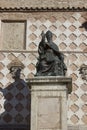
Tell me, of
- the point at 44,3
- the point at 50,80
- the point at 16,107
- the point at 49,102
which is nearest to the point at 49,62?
the point at 50,80

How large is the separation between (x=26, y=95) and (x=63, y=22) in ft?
7.37

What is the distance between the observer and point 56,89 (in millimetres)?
11422

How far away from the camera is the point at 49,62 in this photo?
38.9ft

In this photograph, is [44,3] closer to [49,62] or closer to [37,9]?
[37,9]

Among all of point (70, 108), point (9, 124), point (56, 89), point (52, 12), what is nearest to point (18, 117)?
point (9, 124)

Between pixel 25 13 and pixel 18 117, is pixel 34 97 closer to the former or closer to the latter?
pixel 18 117

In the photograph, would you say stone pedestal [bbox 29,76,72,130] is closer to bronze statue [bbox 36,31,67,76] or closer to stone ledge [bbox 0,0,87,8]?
bronze statue [bbox 36,31,67,76]

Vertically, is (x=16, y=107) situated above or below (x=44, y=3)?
below

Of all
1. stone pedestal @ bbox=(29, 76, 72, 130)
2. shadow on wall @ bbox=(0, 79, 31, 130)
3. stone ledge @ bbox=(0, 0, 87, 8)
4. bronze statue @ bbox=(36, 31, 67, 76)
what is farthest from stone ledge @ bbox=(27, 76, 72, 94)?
stone ledge @ bbox=(0, 0, 87, 8)

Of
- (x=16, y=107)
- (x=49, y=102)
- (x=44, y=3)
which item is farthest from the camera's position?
(x=44, y=3)

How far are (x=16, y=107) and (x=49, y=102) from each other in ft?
6.81

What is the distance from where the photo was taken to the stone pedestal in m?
11.2

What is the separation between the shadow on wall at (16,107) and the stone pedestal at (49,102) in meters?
1.68

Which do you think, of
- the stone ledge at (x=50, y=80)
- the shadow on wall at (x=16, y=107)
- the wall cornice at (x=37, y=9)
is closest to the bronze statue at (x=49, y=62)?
the stone ledge at (x=50, y=80)
